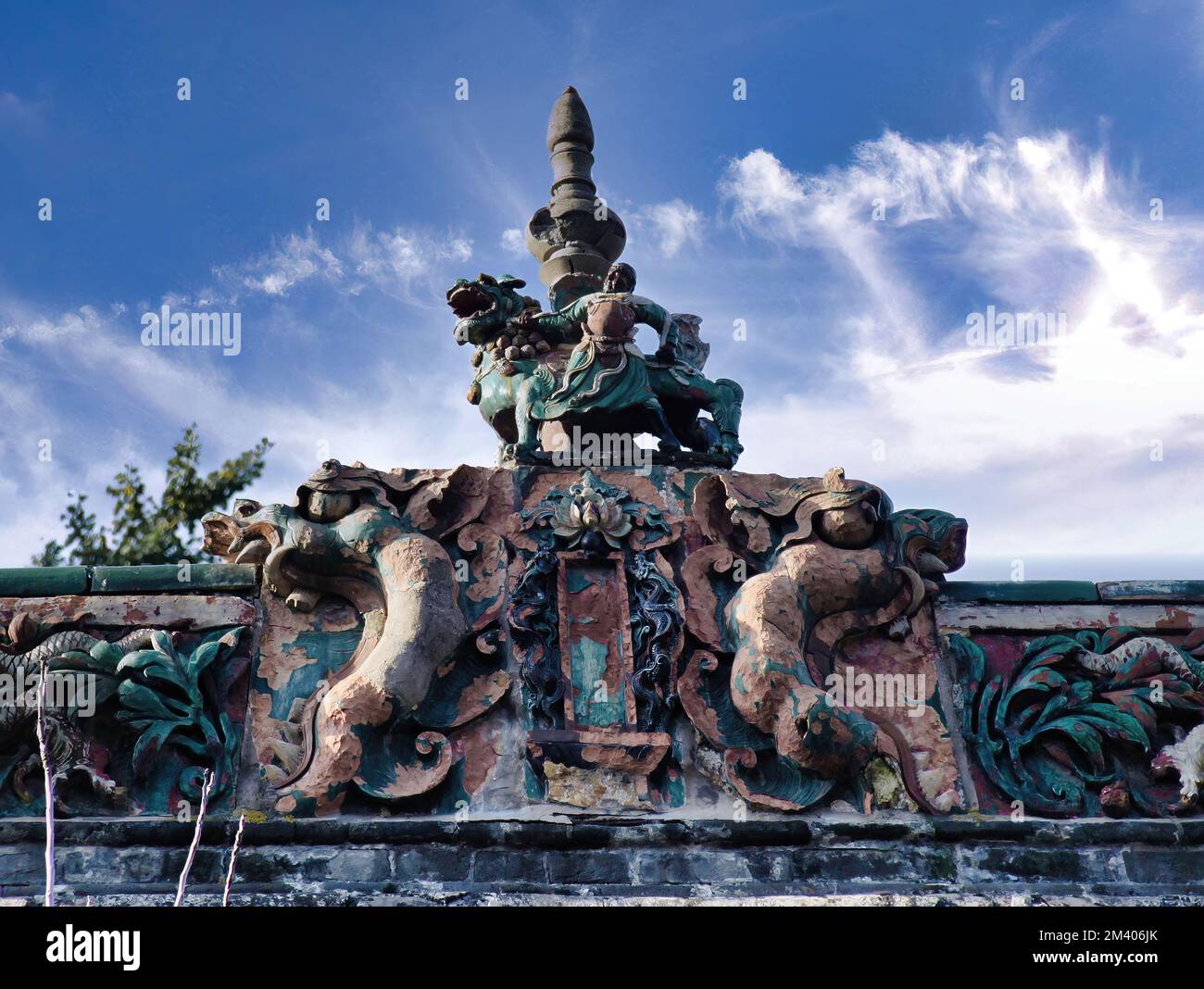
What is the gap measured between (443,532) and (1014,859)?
288cm

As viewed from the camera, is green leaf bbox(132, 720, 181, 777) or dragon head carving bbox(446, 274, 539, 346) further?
dragon head carving bbox(446, 274, 539, 346)

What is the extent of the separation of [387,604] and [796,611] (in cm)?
183

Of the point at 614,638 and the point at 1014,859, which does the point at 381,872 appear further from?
the point at 1014,859

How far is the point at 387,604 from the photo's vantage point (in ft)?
21.7

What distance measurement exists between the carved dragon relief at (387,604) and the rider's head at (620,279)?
1572mm

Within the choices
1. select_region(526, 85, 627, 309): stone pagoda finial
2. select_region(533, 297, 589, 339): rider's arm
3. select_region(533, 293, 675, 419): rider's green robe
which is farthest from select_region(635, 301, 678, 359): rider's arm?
select_region(526, 85, 627, 309): stone pagoda finial

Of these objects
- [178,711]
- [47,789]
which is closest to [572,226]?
[178,711]

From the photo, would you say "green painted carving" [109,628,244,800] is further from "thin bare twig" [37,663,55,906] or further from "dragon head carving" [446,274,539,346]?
"dragon head carving" [446,274,539,346]

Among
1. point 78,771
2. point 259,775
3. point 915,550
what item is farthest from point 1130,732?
point 78,771

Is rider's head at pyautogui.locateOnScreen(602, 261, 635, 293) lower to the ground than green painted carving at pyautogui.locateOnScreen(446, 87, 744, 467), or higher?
higher

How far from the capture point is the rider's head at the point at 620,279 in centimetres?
818

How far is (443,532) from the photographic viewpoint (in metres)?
6.92

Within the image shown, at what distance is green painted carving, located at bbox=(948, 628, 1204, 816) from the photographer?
6434 mm

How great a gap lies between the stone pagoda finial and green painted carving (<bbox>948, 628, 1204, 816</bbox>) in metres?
3.55
